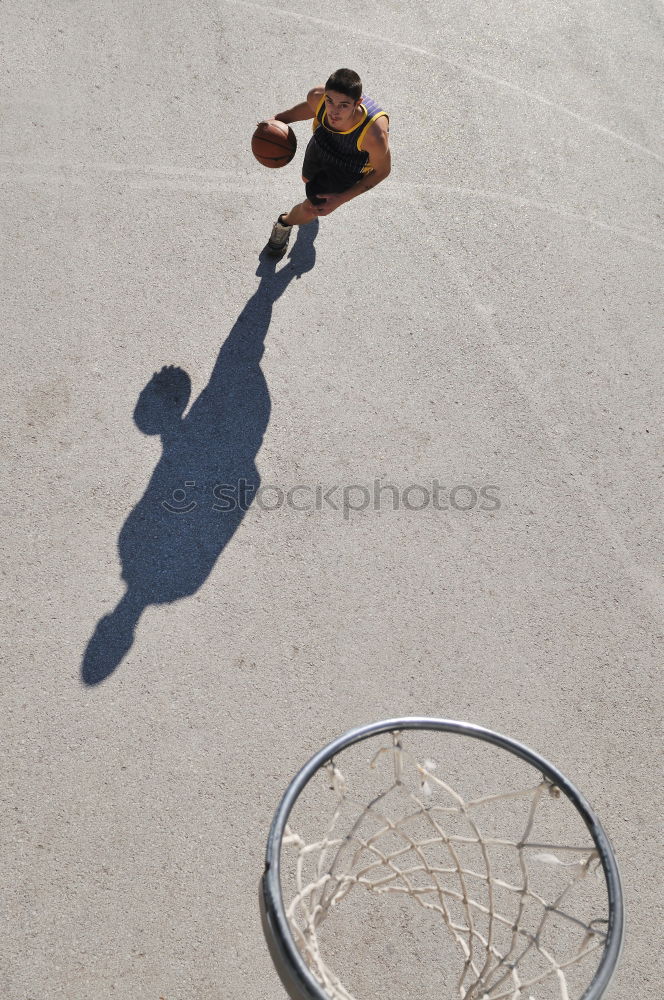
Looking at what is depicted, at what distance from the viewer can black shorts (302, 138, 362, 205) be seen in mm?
5438

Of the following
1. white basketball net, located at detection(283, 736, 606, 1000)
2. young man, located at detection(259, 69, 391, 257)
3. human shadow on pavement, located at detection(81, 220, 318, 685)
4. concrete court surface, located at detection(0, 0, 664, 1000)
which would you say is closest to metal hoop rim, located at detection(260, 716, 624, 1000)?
white basketball net, located at detection(283, 736, 606, 1000)

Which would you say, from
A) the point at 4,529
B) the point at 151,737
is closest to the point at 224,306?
the point at 4,529

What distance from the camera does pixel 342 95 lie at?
4762 millimetres

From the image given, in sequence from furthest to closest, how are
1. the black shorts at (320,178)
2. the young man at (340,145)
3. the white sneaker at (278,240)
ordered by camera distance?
the white sneaker at (278,240)
the black shorts at (320,178)
the young man at (340,145)

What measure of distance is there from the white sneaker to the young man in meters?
0.12

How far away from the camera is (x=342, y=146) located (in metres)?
5.26

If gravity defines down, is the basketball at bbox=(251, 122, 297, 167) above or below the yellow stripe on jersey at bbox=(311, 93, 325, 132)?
below

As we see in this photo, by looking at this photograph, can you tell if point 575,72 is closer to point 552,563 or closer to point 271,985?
point 552,563

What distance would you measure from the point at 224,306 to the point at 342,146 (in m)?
1.35

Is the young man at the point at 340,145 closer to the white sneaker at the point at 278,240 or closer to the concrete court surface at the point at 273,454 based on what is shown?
the white sneaker at the point at 278,240

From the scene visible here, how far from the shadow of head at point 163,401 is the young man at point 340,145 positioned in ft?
4.34

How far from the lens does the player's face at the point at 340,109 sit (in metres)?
4.79

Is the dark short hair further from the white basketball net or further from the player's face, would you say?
the white basketball net

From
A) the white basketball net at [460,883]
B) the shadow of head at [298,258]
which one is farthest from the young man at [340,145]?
the white basketball net at [460,883]
